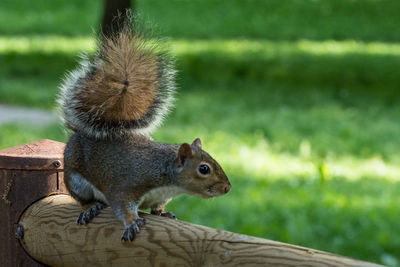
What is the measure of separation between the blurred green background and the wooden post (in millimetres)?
399

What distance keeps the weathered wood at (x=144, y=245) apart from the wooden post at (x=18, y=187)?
0.03 metres

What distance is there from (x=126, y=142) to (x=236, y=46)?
1084 centimetres

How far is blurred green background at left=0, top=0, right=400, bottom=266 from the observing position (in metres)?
4.62

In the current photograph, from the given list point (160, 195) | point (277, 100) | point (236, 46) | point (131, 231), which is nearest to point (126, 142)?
point (160, 195)

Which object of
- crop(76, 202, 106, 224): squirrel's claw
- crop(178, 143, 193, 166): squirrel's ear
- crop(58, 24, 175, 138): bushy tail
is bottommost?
crop(76, 202, 106, 224): squirrel's claw

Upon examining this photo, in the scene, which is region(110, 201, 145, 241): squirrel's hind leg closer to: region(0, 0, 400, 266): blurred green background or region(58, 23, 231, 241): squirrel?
region(58, 23, 231, 241): squirrel

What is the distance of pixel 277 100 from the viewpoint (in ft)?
30.5

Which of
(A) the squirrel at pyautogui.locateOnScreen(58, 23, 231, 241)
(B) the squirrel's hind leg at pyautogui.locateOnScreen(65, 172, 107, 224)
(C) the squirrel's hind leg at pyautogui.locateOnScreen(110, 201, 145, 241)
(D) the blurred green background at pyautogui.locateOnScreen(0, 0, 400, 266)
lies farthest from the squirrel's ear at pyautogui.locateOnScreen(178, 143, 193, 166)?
(D) the blurred green background at pyautogui.locateOnScreen(0, 0, 400, 266)

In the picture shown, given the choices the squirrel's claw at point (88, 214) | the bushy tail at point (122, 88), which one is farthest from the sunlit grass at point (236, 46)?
the squirrel's claw at point (88, 214)

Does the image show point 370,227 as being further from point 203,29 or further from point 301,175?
point 203,29

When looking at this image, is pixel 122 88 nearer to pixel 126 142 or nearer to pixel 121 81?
pixel 121 81

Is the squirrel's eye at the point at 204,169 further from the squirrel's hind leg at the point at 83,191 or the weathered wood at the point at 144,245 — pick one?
the squirrel's hind leg at the point at 83,191

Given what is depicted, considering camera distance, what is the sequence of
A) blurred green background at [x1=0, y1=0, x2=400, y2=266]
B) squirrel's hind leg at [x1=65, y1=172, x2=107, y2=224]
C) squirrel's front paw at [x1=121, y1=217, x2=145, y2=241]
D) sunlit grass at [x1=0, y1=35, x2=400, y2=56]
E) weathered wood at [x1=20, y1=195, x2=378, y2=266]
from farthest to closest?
1. sunlit grass at [x1=0, y1=35, x2=400, y2=56]
2. blurred green background at [x1=0, y1=0, x2=400, y2=266]
3. squirrel's hind leg at [x1=65, y1=172, x2=107, y2=224]
4. squirrel's front paw at [x1=121, y1=217, x2=145, y2=241]
5. weathered wood at [x1=20, y1=195, x2=378, y2=266]

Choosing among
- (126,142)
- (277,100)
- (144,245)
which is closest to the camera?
(144,245)
